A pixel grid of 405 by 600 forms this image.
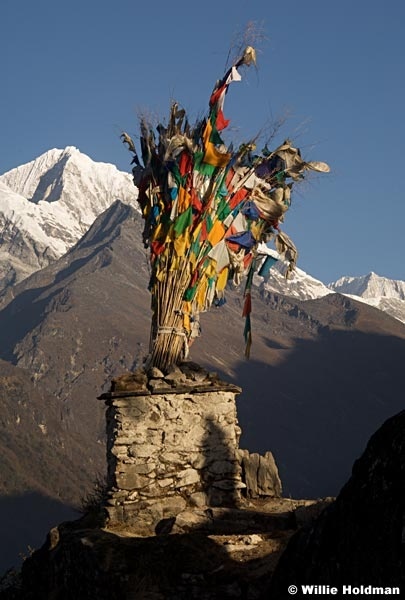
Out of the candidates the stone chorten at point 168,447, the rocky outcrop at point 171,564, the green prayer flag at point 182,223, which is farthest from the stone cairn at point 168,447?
the green prayer flag at point 182,223

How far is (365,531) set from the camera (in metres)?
6.48

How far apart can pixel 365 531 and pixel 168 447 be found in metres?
8.51

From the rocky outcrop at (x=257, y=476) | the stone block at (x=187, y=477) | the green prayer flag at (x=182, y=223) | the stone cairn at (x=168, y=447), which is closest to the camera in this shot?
the stone cairn at (x=168, y=447)

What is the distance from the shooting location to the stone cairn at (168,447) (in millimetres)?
14469

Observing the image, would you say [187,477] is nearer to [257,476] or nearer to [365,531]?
[257,476]

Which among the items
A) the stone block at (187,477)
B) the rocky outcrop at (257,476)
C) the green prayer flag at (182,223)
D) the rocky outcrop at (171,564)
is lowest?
the rocky outcrop at (171,564)

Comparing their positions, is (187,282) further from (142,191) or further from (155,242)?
(142,191)

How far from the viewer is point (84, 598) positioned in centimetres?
1091

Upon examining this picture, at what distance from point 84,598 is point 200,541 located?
1.70 m

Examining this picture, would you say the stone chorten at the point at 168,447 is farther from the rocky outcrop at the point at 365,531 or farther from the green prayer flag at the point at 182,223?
the rocky outcrop at the point at 365,531

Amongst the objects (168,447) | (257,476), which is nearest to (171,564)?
(168,447)

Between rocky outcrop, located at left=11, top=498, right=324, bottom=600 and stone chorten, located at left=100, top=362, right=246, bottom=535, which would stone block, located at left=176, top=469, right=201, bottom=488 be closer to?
stone chorten, located at left=100, top=362, right=246, bottom=535

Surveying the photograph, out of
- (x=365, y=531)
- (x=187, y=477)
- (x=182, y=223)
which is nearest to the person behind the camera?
(x=365, y=531)

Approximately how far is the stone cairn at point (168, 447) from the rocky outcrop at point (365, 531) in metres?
7.29
